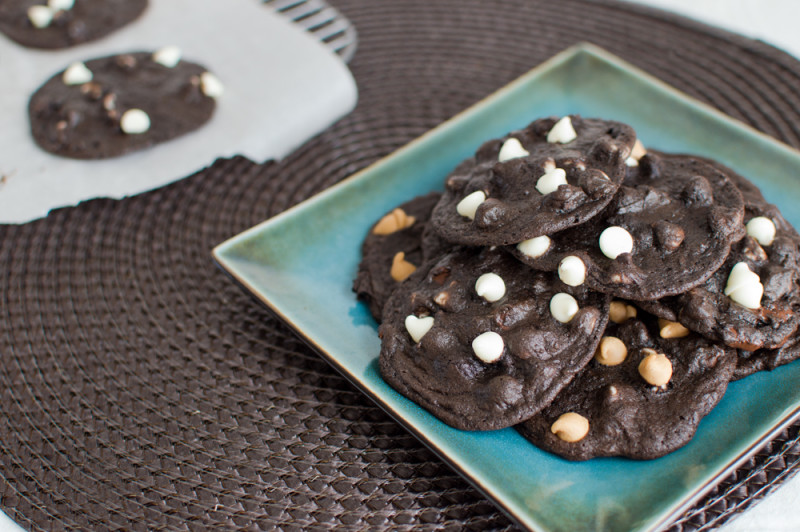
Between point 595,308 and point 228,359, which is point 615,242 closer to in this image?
point 595,308

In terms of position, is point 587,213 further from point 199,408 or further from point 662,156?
Result: point 199,408

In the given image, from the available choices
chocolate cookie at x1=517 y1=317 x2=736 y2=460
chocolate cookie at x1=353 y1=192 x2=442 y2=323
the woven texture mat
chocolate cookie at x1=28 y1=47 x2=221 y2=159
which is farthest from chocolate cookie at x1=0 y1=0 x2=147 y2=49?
chocolate cookie at x1=517 y1=317 x2=736 y2=460

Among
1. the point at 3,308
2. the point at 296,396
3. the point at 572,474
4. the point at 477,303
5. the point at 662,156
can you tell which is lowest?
the point at 3,308

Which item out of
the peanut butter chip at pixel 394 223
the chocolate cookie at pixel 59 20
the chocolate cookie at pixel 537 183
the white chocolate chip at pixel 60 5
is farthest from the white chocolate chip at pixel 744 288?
the white chocolate chip at pixel 60 5

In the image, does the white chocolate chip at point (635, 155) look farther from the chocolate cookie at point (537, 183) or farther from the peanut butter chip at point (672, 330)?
the peanut butter chip at point (672, 330)

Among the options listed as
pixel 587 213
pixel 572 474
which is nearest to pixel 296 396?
pixel 572 474

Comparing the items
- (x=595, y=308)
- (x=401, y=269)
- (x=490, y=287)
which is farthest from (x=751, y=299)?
(x=401, y=269)
